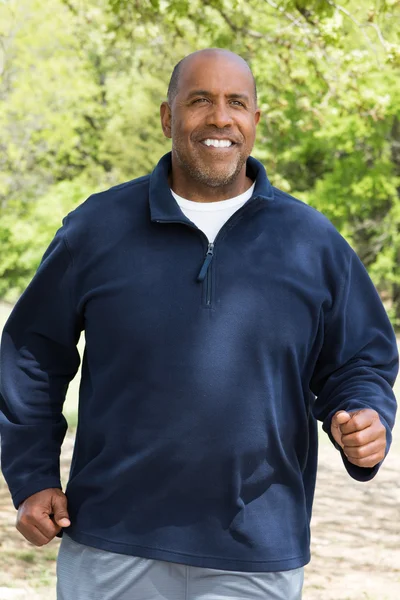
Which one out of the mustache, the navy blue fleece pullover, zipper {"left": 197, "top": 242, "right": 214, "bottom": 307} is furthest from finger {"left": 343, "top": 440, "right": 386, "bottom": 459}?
the mustache

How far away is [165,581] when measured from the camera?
9.25 ft

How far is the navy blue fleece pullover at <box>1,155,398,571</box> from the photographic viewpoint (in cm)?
280

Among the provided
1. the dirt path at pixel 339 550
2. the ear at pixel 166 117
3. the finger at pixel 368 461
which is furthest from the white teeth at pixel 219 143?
the dirt path at pixel 339 550

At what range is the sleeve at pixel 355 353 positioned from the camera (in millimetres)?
2943

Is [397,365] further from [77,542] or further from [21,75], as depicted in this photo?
[21,75]

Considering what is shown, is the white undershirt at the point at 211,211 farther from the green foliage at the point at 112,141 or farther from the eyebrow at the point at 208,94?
the green foliage at the point at 112,141

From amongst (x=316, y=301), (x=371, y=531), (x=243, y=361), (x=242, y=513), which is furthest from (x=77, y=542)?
(x=371, y=531)

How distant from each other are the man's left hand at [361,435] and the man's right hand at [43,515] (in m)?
0.76

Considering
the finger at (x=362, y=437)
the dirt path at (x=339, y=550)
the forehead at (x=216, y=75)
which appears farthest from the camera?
the dirt path at (x=339, y=550)

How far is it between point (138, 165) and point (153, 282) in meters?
34.7

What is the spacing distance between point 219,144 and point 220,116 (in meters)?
0.08

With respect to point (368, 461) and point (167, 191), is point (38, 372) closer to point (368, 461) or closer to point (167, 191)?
point (167, 191)

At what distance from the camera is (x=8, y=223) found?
3572 cm

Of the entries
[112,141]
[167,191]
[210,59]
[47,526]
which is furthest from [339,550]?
[112,141]
